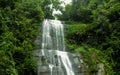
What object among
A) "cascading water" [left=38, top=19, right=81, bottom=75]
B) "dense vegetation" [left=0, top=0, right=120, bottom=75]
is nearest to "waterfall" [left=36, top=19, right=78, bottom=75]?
"cascading water" [left=38, top=19, right=81, bottom=75]

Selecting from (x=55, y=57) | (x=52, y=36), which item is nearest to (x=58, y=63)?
(x=55, y=57)

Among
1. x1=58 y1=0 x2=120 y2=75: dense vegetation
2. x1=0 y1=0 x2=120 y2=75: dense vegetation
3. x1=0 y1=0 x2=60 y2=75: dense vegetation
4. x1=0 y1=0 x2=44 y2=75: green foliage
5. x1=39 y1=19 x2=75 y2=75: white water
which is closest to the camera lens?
x1=0 y1=0 x2=44 y2=75: green foliage

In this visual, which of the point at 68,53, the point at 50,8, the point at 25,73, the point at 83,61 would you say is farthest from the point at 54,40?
the point at 50,8

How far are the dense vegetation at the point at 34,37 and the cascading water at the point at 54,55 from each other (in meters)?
0.54

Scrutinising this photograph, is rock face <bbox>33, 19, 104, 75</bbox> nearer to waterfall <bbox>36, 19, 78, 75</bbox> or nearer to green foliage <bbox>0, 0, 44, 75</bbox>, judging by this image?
waterfall <bbox>36, 19, 78, 75</bbox>

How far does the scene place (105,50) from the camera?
16.8 m

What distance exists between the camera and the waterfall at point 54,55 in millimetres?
14500

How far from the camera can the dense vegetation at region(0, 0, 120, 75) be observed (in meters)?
13.6

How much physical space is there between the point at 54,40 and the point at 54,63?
2881 mm

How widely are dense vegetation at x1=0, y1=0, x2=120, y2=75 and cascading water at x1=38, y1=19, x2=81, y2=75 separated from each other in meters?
0.54

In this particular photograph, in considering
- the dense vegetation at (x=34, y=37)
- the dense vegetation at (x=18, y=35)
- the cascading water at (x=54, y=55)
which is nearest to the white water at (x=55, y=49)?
the cascading water at (x=54, y=55)

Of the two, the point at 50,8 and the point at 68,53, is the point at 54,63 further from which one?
the point at 50,8

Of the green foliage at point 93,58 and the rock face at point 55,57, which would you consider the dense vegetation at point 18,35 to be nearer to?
the rock face at point 55,57

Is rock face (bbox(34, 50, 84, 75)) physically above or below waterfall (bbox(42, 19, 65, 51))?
below
